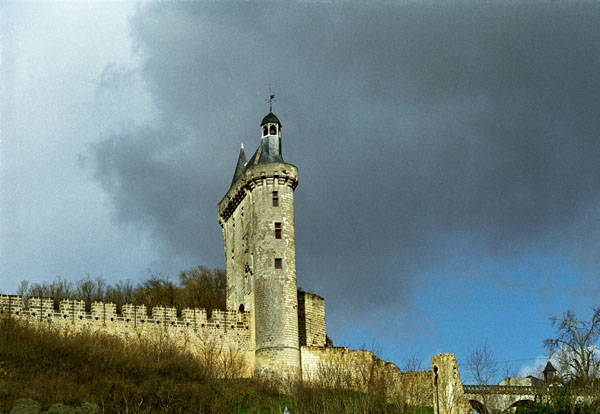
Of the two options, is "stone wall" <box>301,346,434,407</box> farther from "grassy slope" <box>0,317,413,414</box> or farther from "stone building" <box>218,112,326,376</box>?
"grassy slope" <box>0,317,413,414</box>

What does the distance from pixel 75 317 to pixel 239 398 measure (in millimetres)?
8236

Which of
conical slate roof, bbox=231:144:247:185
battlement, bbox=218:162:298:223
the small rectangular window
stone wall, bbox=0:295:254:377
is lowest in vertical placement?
stone wall, bbox=0:295:254:377

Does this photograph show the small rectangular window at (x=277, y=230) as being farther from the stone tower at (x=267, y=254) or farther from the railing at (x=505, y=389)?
the railing at (x=505, y=389)

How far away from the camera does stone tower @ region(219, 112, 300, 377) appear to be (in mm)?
35125

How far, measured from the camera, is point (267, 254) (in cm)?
3625

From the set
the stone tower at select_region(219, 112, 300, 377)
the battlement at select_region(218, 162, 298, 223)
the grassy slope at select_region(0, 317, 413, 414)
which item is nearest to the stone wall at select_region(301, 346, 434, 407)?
the stone tower at select_region(219, 112, 300, 377)

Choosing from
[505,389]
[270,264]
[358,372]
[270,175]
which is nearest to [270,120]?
[270,175]

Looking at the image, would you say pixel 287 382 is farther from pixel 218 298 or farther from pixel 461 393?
pixel 218 298

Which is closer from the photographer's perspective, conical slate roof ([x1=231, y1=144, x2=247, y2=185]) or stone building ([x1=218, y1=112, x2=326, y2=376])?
stone building ([x1=218, y1=112, x2=326, y2=376])

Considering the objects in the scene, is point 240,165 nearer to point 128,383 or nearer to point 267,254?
point 267,254

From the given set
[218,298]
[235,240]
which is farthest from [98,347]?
[218,298]

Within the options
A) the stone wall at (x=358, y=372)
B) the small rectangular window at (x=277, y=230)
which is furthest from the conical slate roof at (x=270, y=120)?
the stone wall at (x=358, y=372)

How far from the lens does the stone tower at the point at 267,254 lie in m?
35.1

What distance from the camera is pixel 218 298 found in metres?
51.6
